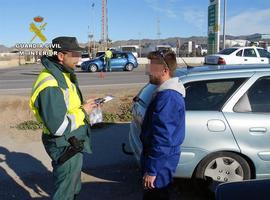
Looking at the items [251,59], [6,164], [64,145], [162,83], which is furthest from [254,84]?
[251,59]

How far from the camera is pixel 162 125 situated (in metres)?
3.39

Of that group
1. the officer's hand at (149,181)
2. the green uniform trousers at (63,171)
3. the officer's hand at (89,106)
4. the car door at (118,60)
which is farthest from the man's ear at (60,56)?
the car door at (118,60)

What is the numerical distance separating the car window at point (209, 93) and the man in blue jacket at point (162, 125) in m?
1.51

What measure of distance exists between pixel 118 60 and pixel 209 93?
2612cm

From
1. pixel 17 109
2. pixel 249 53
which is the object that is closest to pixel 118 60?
pixel 249 53

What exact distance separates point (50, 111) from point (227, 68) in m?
2.71

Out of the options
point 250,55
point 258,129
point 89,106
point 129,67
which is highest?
point 89,106

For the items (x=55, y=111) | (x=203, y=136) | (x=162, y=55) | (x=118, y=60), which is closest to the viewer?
(x=162, y=55)

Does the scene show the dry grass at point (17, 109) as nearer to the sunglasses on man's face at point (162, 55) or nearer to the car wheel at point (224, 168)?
the car wheel at point (224, 168)

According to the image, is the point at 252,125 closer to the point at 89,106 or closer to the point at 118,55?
the point at 89,106

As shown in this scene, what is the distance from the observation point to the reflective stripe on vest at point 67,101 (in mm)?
3729

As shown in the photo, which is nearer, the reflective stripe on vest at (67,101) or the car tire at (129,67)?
the reflective stripe on vest at (67,101)

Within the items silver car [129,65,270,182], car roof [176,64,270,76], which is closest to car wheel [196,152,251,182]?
silver car [129,65,270,182]

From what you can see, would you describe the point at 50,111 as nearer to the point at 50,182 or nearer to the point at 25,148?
the point at 50,182
